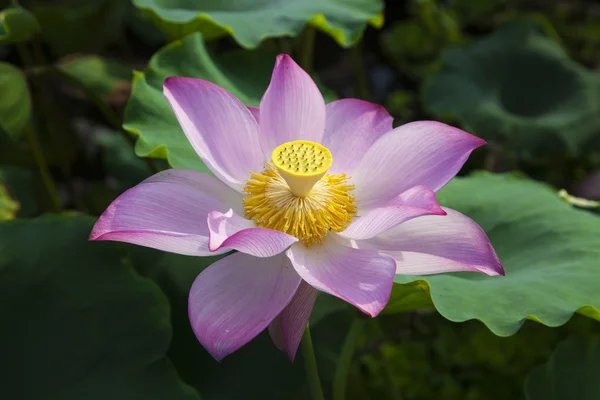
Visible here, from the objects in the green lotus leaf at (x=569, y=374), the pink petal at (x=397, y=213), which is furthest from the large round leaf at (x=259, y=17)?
the green lotus leaf at (x=569, y=374)

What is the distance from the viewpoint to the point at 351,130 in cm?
80

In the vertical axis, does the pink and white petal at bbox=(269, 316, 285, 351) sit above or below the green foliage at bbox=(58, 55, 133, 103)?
above

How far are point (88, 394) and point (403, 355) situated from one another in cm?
61

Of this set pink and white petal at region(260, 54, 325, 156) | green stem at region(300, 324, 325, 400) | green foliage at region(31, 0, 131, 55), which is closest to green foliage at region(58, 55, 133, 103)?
green foliage at region(31, 0, 131, 55)

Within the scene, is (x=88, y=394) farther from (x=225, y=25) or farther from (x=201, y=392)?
(x=225, y=25)

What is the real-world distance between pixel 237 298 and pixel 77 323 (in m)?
0.27

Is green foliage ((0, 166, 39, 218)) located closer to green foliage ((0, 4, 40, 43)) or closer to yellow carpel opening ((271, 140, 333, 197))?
green foliage ((0, 4, 40, 43))

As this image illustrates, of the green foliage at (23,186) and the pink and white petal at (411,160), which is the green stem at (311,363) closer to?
the pink and white petal at (411,160)

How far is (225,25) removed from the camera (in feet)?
3.40

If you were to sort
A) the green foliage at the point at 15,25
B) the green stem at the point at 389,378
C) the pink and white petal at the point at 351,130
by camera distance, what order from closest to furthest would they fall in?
the pink and white petal at the point at 351,130 → the green foliage at the point at 15,25 → the green stem at the point at 389,378

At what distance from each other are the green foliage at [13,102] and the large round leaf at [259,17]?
21cm

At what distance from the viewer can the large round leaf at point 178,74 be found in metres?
0.87

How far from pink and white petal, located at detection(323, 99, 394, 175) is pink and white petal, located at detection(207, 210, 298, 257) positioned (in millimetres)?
198

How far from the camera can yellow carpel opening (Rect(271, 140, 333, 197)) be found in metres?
0.69
